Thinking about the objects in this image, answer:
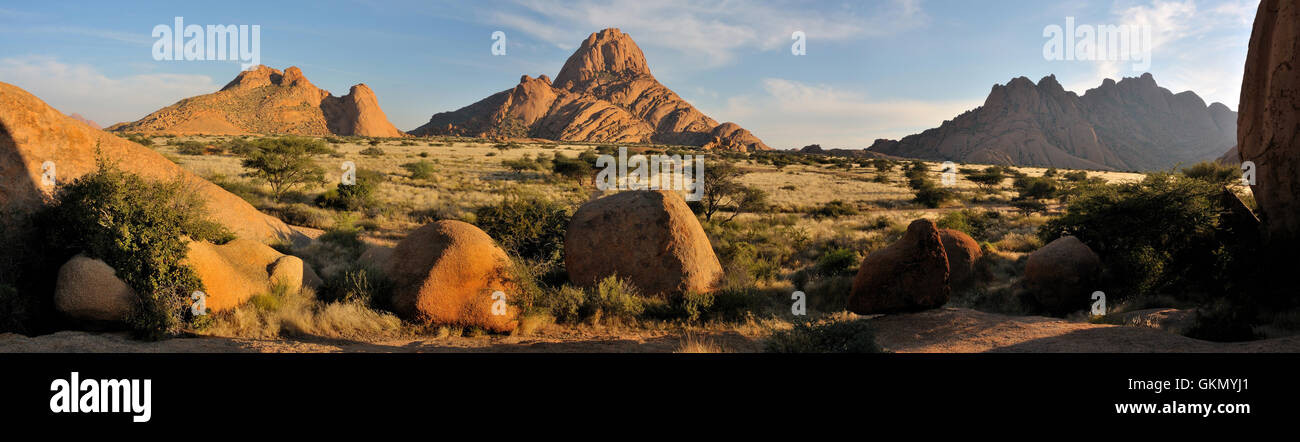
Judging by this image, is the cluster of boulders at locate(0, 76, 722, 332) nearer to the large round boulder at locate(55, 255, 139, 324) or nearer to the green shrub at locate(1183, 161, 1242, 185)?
the large round boulder at locate(55, 255, 139, 324)

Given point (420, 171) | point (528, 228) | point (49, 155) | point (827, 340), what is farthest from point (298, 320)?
point (420, 171)

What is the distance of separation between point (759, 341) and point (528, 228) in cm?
572

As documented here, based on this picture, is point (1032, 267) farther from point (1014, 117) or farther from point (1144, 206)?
point (1014, 117)

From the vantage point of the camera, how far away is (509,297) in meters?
7.80

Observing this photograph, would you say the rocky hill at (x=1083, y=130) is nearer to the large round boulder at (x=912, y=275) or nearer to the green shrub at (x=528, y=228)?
the large round boulder at (x=912, y=275)

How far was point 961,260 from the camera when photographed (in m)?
11.9

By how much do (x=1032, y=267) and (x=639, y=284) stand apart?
8.39m

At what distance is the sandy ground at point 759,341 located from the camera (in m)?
5.62

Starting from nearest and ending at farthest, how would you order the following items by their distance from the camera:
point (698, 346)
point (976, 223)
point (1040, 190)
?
point (698, 346)
point (976, 223)
point (1040, 190)

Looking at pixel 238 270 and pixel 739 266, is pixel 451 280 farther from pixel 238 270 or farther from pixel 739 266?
pixel 739 266

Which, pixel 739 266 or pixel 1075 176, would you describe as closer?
pixel 739 266

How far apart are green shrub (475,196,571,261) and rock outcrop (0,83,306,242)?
453 cm
